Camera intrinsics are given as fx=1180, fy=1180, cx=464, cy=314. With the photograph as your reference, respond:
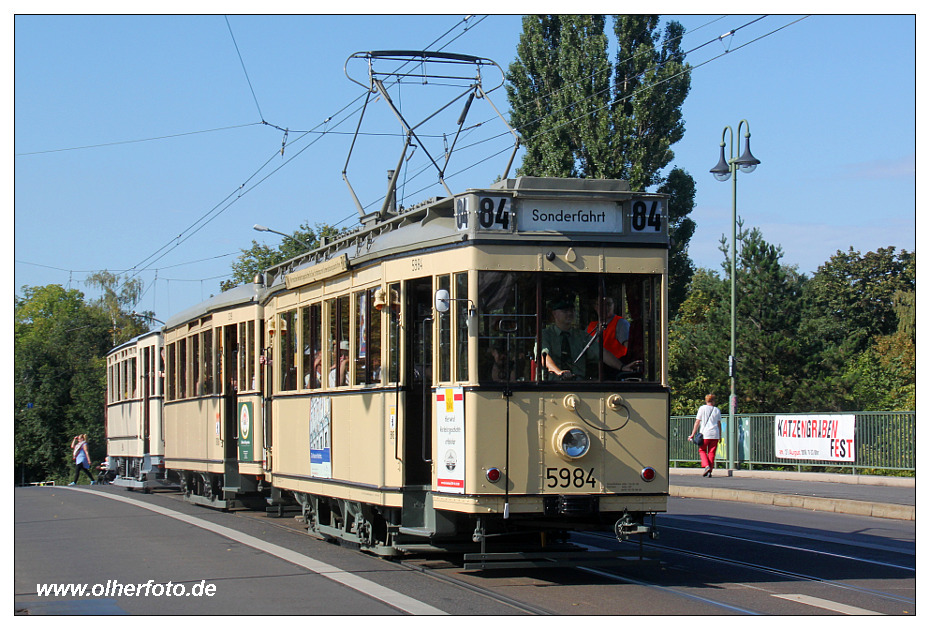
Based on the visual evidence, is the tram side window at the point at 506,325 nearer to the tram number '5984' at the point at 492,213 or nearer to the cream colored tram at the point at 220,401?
the tram number '5984' at the point at 492,213

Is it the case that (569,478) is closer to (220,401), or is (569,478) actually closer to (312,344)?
(312,344)

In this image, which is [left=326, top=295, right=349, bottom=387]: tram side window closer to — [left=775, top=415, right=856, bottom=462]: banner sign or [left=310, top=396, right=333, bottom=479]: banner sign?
[left=310, top=396, right=333, bottom=479]: banner sign

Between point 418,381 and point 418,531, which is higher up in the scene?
point 418,381

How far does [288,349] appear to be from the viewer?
15125 millimetres

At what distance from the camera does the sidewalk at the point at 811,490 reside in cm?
1783

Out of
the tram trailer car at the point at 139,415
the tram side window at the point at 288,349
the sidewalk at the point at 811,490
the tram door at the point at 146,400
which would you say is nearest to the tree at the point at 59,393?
the tram trailer car at the point at 139,415

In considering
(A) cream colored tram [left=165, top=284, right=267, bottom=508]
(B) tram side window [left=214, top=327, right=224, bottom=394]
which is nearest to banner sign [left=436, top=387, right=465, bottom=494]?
(A) cream colored tram [left=165, top=284, right=267, bottom=508]

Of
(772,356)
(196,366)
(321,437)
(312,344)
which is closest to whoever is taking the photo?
(321,437)

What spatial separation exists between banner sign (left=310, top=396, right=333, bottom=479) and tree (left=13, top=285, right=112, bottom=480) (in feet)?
210

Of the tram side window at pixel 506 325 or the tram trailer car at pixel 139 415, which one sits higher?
the tram side window at pixel 506 325

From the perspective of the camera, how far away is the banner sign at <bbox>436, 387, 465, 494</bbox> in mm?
10047

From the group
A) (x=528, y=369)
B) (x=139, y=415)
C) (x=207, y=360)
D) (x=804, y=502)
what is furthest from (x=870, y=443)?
(x=139, y=415)

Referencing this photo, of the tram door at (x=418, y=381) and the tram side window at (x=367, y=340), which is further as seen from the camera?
the tram side window at (x=367, y=340)

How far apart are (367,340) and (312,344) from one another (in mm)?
2193
